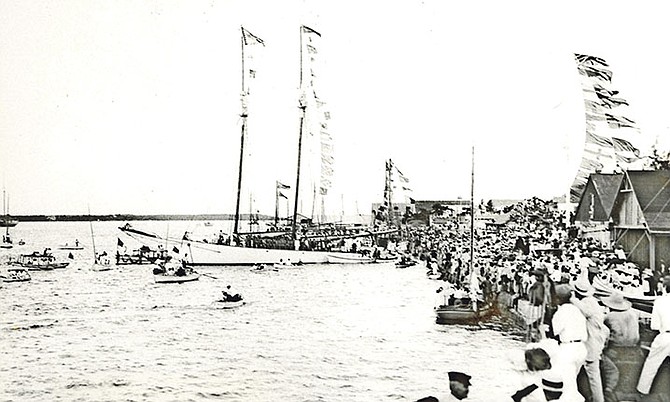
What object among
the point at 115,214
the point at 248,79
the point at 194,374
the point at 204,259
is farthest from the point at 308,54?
the point at 204,259

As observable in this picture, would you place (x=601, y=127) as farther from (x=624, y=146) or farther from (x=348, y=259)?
(x=348, y=259)

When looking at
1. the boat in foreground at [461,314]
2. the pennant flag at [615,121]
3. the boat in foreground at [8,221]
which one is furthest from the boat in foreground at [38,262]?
the pennant flag at [615,121]

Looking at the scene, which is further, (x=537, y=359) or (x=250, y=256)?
(x=250, y=256)

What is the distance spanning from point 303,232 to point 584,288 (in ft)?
24.4

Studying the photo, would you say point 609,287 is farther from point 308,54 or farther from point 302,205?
point 302,205

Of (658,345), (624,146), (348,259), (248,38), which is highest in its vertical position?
(248,38)

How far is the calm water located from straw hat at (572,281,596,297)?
78 centimetres

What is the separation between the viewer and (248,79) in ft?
16.4

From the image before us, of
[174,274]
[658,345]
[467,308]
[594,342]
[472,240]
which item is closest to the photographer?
[594,342]

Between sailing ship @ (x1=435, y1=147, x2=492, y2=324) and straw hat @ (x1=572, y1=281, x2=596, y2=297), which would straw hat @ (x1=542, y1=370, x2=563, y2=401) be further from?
sailing ship @ (x1=435, y1=147, x2=492, y2=324)

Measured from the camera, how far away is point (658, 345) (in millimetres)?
2912

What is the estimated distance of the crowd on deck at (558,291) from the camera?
2576mm

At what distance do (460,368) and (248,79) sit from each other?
9.01 ft

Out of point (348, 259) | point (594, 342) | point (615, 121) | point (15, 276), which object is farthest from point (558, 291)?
point (15, 276)
